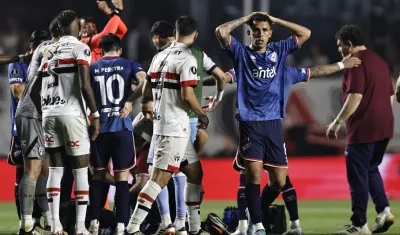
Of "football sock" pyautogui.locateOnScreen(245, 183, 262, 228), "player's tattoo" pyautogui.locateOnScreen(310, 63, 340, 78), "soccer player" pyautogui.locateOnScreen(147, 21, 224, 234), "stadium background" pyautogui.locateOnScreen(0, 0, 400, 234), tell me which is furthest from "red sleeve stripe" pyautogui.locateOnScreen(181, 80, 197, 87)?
"stadium background" pyautogui.locateOnScreen(0, 0, 400, 234)

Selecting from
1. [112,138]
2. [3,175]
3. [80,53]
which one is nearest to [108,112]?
[112,138]

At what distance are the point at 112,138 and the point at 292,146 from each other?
920cm

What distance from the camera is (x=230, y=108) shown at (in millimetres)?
19516

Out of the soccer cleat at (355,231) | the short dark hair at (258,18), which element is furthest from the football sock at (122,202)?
the soccer cleat at (355,231)

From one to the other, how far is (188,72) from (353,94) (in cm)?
238

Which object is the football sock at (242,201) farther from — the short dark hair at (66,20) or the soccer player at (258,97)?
the short dark hair at (66,20)

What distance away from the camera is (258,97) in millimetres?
10578

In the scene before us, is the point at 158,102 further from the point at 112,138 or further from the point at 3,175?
the point at 3,175

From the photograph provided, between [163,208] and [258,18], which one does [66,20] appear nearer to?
[258,18]

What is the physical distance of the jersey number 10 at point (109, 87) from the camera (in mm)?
11023

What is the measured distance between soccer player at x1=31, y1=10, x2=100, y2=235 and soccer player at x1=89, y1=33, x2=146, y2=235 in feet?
1.88

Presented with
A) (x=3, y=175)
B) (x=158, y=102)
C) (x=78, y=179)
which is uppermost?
(x=158, y=102)

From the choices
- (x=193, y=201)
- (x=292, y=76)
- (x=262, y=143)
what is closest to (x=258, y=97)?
(x=262, y=143)

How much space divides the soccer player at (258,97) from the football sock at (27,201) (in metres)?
2.10
